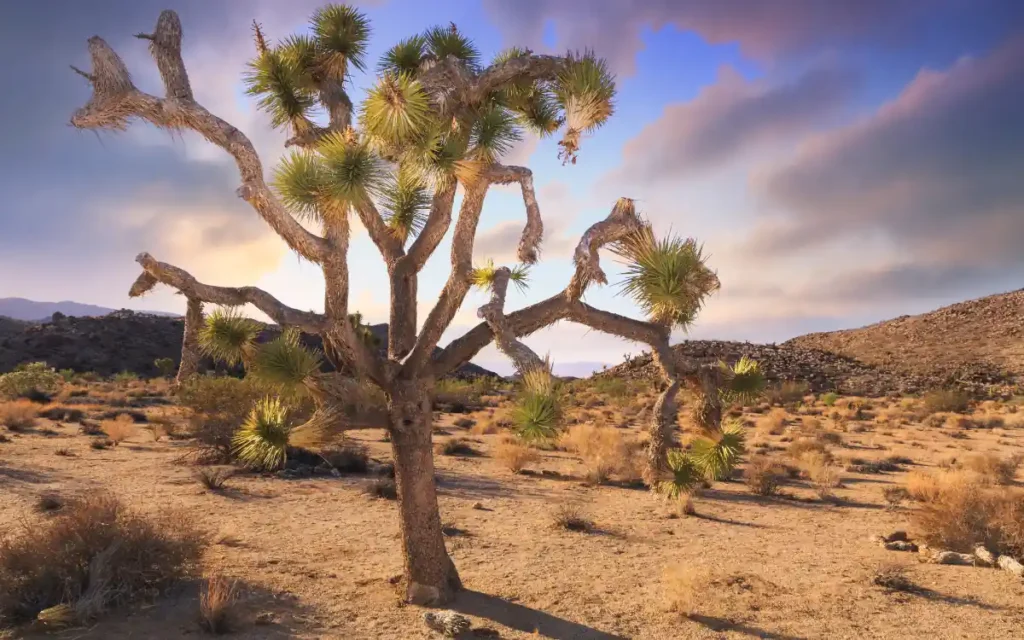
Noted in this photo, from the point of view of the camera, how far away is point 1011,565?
821 cm

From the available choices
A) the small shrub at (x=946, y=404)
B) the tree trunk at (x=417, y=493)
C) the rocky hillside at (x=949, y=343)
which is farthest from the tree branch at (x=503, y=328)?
the rocky hillside at (x=949, y=343)

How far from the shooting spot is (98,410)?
79.0 ft

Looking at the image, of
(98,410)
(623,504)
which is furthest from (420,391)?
(98,410)

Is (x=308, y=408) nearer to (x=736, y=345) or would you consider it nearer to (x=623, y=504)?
(x=623, y=504)

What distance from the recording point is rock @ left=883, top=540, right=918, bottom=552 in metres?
9.48

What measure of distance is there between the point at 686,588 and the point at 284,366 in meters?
4.87

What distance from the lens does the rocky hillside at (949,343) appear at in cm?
4503

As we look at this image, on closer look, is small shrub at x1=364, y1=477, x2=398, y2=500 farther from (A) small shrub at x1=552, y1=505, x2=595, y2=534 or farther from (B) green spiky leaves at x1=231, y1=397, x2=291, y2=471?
(B) green spiky leaves at x1=231, y1=397, x2=291, y2=471

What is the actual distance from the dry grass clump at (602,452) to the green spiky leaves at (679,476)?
6559mm

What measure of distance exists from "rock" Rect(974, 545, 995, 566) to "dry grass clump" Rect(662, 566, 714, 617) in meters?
3.56

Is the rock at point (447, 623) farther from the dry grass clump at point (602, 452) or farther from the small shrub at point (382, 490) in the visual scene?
the dry grass clump at point (602, 452)

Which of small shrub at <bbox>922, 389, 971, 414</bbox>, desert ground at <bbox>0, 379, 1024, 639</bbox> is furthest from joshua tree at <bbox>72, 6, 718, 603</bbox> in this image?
small shrub at <bbox>922, 389, 971, 414</bbox>

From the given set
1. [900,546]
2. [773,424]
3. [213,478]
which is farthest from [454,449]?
[773,424]

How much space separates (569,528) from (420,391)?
495cm
